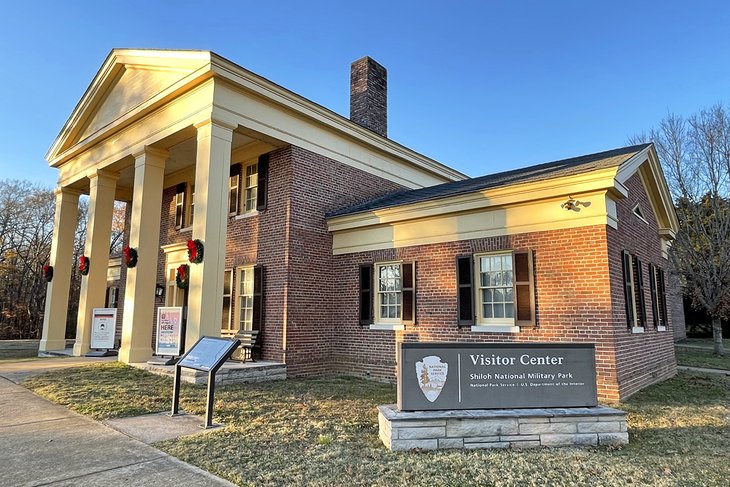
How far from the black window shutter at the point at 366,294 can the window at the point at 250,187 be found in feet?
12.3

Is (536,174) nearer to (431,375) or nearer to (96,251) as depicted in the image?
(431,375)

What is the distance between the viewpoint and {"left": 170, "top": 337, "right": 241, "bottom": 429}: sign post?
6.22 m

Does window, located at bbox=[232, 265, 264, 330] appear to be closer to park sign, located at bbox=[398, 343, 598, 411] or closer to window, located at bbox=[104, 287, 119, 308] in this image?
park sign, located at bbox=[398, 343, 598, 411]

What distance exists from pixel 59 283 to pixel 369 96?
1233cm

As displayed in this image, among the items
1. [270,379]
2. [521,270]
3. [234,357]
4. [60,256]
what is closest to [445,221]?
[521,270]

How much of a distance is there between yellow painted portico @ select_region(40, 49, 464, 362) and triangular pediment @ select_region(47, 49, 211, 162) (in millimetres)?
33

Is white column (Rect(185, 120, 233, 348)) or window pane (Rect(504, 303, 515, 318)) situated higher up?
white column (Rect(185, 120, 233, 348))

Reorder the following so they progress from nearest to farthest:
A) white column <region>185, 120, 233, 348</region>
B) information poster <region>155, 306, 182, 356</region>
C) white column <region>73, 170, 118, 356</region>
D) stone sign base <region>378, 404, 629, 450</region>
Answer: stone sign base <region>378, 404, 629, 450</region>, white column <region>185, 120, 233, 348</region>, information poster <region>155, 306, 182, 356</region>, white column <region>73, 170, 118, 356</region>

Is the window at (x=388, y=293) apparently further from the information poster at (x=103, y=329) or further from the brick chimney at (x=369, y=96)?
the information poster at (x=103, y=329)

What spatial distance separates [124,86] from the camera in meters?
14.2

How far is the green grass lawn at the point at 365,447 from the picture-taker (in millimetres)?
4441

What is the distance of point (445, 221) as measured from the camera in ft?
34.7

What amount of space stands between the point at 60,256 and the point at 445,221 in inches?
533

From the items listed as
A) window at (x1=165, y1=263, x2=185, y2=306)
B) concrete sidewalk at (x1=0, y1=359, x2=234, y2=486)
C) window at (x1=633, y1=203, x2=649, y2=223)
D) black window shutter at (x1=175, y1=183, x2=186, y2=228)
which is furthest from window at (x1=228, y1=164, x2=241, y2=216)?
window at (x1=633, y1=203, x2=649, y2=223)
